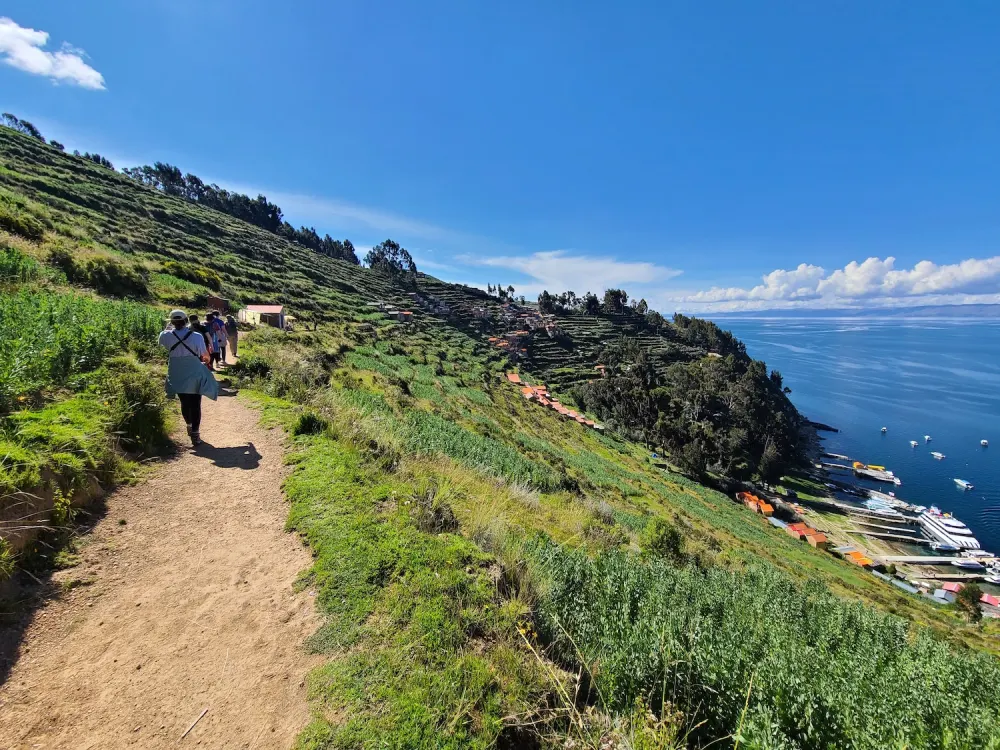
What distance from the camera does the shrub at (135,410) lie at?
550 centimetres

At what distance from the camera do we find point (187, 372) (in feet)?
20.9

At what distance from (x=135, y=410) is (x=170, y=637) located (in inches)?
170

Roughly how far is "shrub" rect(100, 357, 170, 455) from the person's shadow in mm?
542

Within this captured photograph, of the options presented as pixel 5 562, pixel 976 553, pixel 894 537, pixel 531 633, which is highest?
pixel 5 562

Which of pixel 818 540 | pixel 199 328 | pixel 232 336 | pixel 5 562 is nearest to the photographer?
pixel 5 562

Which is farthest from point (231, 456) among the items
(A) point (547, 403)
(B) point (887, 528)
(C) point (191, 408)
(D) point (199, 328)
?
(B) point (887, 528)

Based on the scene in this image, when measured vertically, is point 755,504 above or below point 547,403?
below

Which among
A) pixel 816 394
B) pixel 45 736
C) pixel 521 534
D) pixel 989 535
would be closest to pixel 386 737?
pixel 45 736

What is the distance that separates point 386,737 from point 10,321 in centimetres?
827

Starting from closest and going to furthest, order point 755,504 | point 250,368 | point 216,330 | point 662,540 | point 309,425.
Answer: point 309,425 → point 662,540 → point 216,330 → point 250,368 → point 755,504

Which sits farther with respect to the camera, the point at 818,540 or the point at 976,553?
the point at 976,553

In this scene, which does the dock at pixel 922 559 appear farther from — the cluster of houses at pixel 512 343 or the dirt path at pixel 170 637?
the dirt path at pixel 170 637

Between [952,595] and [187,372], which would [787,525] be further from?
→ [187,372]

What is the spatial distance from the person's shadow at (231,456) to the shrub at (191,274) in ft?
95.8
